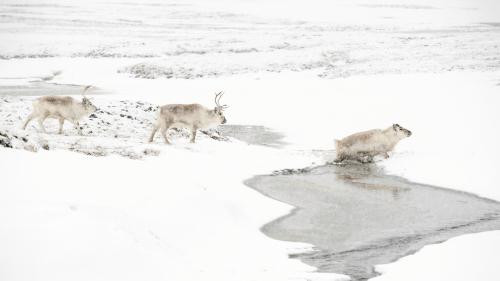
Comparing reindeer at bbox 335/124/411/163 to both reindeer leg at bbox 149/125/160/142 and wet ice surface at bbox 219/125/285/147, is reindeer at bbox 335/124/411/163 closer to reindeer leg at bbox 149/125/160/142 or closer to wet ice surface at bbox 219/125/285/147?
wet ice surface at bbox 219/125/285/147

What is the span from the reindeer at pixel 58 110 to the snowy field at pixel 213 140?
13.7 inches

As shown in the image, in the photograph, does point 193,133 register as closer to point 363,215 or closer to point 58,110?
point 58,110

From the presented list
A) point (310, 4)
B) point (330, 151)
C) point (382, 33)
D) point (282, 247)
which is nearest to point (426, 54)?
point (382, 33)

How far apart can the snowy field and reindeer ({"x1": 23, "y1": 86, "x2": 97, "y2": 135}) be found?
1.14 ft

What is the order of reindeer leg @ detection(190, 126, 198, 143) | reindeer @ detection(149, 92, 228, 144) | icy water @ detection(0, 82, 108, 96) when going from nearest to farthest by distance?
reindeer @ detection(149, 92, 228, 144), reindeer leg @ detection(190, 126, 198, 143), icy water @ detection(0, 82, 108, 96)

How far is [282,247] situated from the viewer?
925 cm

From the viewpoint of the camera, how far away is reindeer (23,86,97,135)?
15.6 meters

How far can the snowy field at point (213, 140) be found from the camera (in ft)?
23.0

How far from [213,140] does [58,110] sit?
13.3 ft

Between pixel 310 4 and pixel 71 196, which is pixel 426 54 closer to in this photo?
pixel 71 196

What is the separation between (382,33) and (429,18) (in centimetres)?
1961

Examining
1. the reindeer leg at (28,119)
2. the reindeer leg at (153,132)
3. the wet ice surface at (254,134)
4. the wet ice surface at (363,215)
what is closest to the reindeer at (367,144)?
the wet ice surface at (363,215)

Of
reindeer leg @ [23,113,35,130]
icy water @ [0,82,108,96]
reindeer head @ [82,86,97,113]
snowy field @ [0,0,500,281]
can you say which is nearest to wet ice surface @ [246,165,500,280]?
snowy field @ [0,0,500,281]

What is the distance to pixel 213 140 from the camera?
16.8 m
